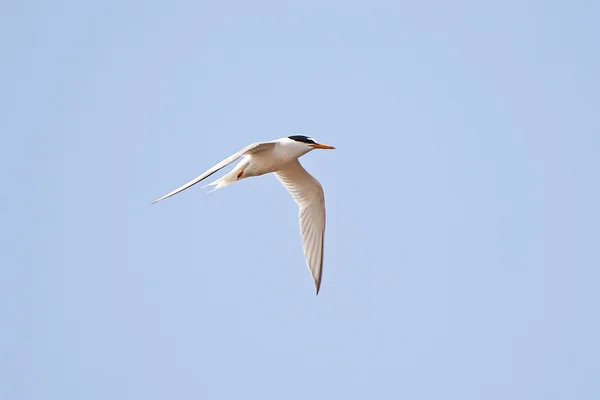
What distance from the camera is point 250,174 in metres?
11.5

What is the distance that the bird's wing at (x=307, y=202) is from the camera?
41.2 feet

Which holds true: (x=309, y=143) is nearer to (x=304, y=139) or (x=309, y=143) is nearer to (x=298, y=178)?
(x=304, y=139)

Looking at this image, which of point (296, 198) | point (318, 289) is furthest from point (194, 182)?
point (296, 198)

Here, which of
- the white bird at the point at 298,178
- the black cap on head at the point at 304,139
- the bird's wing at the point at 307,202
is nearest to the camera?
A: the white bird at the point at 298,178

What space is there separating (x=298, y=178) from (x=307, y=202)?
1.29 feet

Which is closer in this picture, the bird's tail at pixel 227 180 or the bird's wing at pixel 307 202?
the bird's tail at pixel 227 180

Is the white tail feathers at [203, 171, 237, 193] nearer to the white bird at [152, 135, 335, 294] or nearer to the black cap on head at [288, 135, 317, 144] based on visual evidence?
the white bird at [152, 135, 335, 294]

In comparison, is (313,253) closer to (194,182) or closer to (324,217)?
(324,217)

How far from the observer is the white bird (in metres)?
11.4

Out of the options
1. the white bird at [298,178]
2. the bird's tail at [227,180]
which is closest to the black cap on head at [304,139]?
the white bird at [298,178]

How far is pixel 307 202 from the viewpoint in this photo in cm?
1298

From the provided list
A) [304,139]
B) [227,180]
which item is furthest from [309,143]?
[227,180]

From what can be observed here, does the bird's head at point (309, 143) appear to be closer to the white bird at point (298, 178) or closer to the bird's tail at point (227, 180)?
the white bird at point (298, 178)

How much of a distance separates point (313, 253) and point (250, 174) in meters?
1.66
